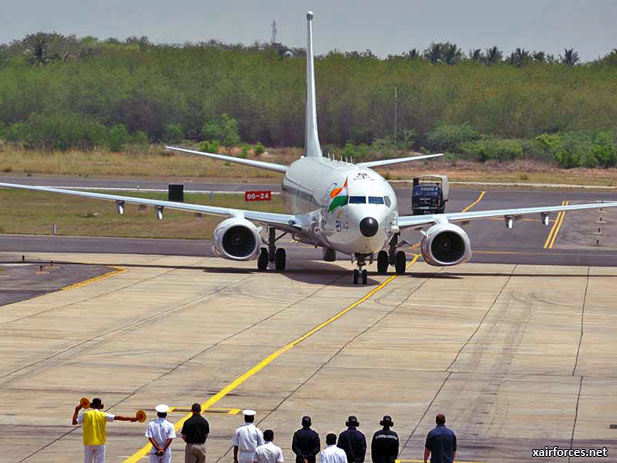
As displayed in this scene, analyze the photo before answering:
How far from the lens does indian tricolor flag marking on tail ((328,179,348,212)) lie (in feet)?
164

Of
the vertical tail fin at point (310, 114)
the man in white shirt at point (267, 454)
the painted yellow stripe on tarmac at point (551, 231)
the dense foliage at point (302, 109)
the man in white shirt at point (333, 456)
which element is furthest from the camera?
the dense foliage at point (302, 109)

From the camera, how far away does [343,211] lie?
163ft

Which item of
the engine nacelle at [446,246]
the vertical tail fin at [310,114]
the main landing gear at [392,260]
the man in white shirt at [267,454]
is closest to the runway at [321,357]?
the engine nacelle at [446,246]

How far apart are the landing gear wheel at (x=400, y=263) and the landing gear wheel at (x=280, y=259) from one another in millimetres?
5186

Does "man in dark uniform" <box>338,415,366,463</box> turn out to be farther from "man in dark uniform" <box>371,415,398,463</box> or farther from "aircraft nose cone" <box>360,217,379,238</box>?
"aircraft nose cone" <box>360,217,379,238</box>

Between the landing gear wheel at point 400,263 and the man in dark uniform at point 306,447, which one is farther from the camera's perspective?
the landing gear wheel at point 400,263

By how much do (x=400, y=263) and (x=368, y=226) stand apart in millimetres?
6605

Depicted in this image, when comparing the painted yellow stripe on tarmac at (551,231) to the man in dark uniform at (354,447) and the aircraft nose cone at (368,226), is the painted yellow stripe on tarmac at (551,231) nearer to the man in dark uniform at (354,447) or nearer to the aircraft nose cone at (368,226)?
the aircraft nose cone at (368,226)

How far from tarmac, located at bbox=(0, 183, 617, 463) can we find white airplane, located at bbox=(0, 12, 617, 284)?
1.24 metres

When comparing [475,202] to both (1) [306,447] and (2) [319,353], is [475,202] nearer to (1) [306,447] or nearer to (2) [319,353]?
(2) [319,353]

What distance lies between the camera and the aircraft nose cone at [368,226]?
159 ft

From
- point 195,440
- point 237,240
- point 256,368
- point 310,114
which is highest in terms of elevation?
point 310,114

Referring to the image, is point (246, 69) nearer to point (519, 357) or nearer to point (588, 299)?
point (588, 299)

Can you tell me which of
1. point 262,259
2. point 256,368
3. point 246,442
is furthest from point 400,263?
point 246,442
